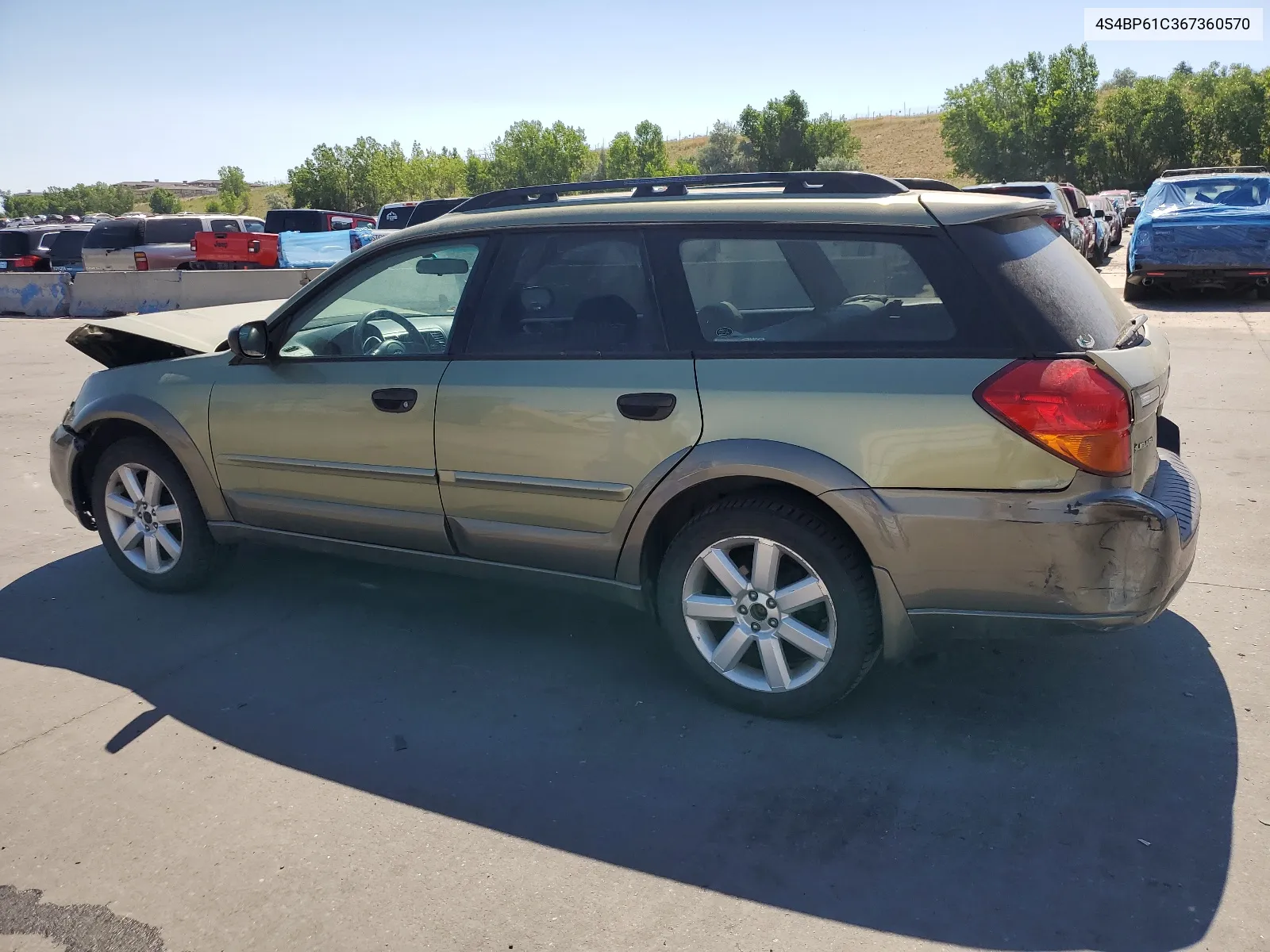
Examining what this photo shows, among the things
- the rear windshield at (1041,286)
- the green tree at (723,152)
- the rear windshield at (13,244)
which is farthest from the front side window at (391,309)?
the green tree at (723,152)

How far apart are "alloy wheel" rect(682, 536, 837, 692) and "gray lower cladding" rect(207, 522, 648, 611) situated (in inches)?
11.0

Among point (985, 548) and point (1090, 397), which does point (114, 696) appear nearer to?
point (985, 548)

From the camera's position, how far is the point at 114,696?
412 centimetres

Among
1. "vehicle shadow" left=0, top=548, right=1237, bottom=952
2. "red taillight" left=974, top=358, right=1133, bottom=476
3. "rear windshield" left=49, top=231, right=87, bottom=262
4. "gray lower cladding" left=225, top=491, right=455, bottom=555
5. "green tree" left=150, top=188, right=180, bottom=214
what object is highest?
"green tree" left=150, top=188, right=180, bottom=214

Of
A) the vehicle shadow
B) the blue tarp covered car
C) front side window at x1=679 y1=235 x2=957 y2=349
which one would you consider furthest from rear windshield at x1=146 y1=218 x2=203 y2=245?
front side window at x1=679 y1=235 x2=957 y2=349

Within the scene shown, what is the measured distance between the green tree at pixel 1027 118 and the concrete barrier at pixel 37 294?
215 ft

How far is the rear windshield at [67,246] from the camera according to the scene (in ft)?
92.5

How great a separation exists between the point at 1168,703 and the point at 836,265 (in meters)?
1.90

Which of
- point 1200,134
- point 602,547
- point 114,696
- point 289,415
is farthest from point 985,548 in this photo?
point 1200,134

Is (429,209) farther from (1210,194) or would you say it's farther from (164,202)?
(164,202)

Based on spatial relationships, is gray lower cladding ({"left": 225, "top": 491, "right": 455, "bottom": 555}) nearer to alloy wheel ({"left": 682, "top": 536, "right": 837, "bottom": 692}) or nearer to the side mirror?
the side mirror

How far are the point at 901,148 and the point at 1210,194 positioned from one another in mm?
99974

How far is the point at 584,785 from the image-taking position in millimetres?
3389

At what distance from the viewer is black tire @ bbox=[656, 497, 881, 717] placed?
11.5 feet
